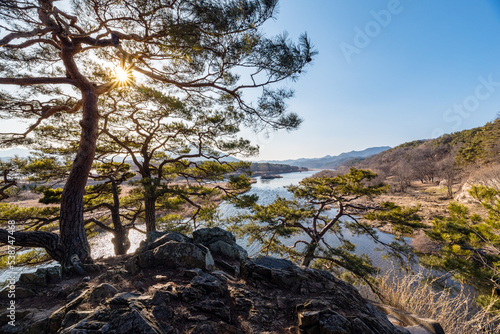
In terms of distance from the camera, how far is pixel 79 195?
354 centimetres

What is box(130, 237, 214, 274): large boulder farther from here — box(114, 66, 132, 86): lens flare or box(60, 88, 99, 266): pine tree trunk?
box(114, 66, 132, 86): lens flare

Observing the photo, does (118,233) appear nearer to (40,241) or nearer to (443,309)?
(40,241)

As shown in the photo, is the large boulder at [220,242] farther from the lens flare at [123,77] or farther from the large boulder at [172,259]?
the lens flare at [123,77]

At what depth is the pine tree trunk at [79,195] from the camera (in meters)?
3.31

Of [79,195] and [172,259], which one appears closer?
[172,259]

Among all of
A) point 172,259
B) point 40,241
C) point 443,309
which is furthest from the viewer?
point 40,241

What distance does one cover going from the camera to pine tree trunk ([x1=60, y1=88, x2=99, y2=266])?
3314mm

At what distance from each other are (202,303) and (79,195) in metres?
3.56

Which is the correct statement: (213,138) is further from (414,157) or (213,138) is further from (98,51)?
(414,157)

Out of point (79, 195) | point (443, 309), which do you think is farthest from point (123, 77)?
point (443, 309)

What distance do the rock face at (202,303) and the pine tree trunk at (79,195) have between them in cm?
172

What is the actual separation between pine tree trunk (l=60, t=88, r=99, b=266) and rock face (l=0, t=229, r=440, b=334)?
172cm

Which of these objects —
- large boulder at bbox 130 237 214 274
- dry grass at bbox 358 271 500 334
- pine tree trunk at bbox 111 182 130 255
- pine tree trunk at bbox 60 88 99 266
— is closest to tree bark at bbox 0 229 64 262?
pine tree trunk at bbox 60 88 99 266

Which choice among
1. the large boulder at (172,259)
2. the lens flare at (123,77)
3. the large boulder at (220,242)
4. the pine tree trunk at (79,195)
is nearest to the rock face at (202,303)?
the large boulder at (172,259)
